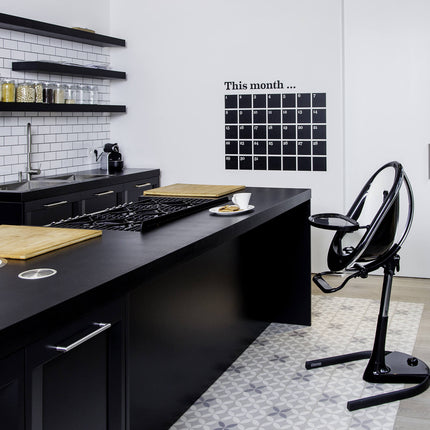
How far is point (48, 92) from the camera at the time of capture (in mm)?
5680

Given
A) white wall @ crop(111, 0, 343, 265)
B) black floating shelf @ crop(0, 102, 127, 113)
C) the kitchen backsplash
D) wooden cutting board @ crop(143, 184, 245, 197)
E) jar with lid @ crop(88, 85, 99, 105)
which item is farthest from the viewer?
jar with lid @ crop(88, 85, 99, 105)

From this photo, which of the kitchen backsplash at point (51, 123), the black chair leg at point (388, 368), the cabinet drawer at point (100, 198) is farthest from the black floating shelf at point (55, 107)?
the black chair leg at point (388, 368)

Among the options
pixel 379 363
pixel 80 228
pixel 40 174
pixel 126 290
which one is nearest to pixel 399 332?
pixel 379 363

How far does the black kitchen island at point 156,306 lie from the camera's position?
1868mm

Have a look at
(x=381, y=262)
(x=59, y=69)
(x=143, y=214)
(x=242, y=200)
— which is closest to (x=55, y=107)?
(x=59, y=69)

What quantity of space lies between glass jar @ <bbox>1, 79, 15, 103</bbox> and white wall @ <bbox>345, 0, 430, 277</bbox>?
114 inches

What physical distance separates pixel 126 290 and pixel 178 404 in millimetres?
1211

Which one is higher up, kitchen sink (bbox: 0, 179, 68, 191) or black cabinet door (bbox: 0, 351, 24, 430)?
kitchen sink (bbox: 0, 179, 68, 191)

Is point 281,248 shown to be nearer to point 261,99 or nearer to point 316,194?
point 316,194

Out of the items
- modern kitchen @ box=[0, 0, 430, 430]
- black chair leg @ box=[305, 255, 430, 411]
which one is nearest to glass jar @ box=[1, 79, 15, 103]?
modern kitchen @ box=[0, 0, 430, 430]

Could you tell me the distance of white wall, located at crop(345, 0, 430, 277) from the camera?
19.2 feet

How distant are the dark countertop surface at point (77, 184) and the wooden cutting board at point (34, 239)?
1802 mm

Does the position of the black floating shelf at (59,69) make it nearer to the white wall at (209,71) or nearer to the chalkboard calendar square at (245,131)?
the white wall at (209,71)

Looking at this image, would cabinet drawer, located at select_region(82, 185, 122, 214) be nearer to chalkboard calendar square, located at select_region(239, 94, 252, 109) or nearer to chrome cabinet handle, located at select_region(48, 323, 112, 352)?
chalkboard calendar square, located at select_region(239, 94, 252, 109)
